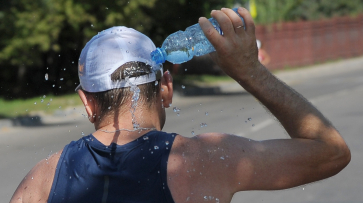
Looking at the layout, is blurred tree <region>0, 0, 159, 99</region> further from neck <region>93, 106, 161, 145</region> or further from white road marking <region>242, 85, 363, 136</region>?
neck <region>93, 106, 161, 145</region>

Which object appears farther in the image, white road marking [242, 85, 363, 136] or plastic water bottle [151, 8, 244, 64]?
white road marking [242, 85, 363, 136]

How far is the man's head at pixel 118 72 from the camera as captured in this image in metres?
1.68

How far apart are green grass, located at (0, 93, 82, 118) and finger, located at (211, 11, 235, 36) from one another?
11.9 metres

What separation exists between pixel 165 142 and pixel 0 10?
12067 mm

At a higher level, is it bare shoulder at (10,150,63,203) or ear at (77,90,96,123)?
ear at (77,90,96,123)

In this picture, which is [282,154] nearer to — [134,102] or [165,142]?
[165,142]

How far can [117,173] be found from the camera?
1.64 m

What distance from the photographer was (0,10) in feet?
41.7

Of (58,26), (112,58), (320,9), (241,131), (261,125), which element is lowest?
(320,9)

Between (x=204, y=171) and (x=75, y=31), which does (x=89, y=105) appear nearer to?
(x=204, y=171)

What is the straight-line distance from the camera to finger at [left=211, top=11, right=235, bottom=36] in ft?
5.09

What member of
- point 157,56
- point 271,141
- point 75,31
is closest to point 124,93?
point 157,56

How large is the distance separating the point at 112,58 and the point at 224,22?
0.38m

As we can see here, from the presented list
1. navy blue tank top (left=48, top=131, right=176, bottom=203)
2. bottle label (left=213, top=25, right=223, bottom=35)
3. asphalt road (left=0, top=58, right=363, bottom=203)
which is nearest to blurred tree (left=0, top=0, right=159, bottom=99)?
asphalt road (left=0, top=58, right=363, bottom=203)
